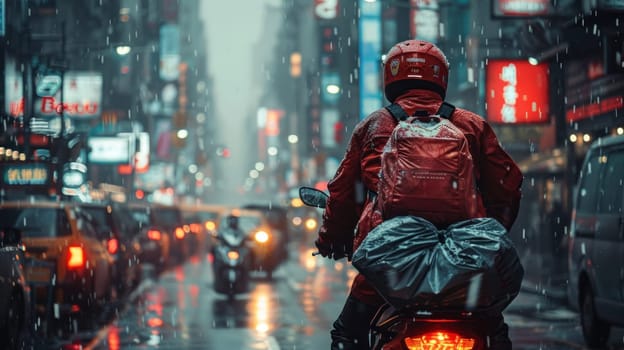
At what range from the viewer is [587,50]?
26.1 meters

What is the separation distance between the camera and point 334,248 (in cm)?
553

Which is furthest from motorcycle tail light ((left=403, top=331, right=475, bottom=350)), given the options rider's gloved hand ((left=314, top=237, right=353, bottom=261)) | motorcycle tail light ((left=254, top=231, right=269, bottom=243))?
motorcycle tail light ((left=254, top=231, right=269, bottom=243))

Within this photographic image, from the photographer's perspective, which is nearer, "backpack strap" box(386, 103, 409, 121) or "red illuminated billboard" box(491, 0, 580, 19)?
"backpack strap" box(386, 103, 409, 121)

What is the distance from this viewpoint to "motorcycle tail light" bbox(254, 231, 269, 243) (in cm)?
2481

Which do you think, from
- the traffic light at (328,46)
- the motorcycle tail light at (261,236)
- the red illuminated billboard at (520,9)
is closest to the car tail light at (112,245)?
the motorcycle tail light at (261,236)

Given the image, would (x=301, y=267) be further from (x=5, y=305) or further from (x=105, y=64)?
(x=105, y=64)

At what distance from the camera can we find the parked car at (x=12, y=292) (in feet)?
36.3

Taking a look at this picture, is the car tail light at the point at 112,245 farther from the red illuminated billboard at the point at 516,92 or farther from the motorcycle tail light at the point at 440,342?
the motorcycle tail light at the point at 440,342

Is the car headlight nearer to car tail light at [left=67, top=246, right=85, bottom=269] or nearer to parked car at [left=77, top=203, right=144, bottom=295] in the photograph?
parked car at [left=77, top=203, right=144, bottom=295]

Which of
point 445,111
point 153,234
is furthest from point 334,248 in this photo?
point 153,234

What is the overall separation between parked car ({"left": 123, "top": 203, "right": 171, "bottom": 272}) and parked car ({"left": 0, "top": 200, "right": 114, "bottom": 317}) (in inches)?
440

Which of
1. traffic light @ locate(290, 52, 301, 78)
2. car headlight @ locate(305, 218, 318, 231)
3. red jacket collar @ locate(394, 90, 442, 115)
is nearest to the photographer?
red jacket collar @ locate(394, 90, 442, 115)

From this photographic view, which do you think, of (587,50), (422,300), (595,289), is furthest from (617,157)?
(587,50)

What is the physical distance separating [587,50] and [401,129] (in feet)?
73.2
